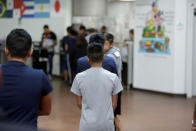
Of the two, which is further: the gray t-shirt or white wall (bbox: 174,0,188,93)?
white wall (bbox: 174,0,188,93)

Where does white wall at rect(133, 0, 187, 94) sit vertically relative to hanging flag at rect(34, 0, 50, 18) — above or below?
below

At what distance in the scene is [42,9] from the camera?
11.7 metres

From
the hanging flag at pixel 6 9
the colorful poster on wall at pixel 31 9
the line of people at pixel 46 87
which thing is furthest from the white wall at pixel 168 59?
the hanging flag at pixel 6 9

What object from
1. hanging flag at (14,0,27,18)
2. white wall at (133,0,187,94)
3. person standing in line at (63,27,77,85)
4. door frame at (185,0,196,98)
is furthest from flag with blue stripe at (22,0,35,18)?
door frame at (185,0,196,98)

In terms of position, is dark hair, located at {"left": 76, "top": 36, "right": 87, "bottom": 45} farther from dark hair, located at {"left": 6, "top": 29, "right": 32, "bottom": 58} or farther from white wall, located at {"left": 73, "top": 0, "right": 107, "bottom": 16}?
dark hair, located at {"left": 6, "top": 29, "right": 32, "bottom": 58}

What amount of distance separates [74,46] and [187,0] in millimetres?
2900

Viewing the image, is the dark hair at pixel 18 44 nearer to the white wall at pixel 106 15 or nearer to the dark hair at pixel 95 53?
the dark hair at pixel 95 53

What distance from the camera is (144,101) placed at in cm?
797

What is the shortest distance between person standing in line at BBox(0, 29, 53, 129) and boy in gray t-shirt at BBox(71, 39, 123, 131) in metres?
0.76

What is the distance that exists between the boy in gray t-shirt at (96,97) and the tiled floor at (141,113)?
2706 millimetres

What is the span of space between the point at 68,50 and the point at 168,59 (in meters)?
2.83

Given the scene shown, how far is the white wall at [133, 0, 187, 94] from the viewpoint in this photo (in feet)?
27.3

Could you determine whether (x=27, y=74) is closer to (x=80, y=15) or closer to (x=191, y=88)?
(x=191, y=88)

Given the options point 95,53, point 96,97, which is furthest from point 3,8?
point 96,97
